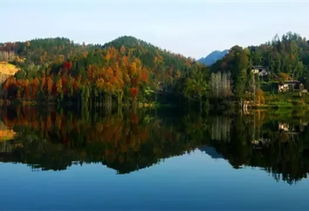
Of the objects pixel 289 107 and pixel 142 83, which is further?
pixel 142 83

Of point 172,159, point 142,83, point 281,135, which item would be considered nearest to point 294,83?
point 142,83

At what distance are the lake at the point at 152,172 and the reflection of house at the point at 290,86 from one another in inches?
4541

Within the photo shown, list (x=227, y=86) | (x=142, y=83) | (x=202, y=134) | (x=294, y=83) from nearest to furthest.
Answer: (x=202, y=134)
(x=227, y=86)
(x=294, y=83)
(x=142, y=83)

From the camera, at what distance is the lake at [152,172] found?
2528 cm

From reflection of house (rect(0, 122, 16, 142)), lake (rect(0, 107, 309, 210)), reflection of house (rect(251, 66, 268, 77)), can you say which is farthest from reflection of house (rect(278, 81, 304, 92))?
reflection of house (rect(0, 122, 16, 142))

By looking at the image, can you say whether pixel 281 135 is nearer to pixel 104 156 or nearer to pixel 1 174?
pixel 104 156

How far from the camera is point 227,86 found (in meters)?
157

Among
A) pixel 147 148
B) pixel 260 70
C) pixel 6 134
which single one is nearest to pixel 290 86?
pixel 260 70

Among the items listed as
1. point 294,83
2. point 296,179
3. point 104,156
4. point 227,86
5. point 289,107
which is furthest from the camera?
point 294,83

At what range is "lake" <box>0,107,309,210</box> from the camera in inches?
995

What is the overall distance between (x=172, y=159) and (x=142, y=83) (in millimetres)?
148363

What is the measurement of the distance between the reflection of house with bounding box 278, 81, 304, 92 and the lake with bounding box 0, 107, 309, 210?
11533 centimetres

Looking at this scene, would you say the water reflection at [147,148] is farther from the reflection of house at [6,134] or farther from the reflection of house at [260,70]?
the reflection of house at [260,70]

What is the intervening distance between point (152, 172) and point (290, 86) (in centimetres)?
14802
